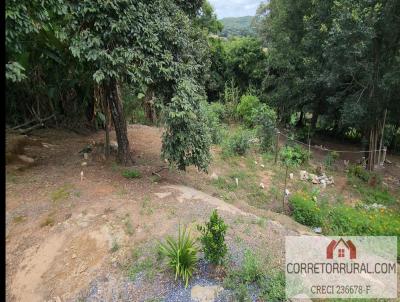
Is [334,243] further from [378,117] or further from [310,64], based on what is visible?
[310,64]

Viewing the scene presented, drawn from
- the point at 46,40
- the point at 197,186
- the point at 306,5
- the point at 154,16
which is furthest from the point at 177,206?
the point at 306,5

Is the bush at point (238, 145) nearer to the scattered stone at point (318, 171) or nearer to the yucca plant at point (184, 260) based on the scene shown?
the scattered stone at point (318, 171)

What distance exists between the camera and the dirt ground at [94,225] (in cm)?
354

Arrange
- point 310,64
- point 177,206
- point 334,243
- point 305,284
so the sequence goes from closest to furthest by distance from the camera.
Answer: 1. point 305,284
2. point 334,243
3. point 177,206
4. point 310,64

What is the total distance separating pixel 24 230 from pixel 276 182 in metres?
5.58

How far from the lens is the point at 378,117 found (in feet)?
31.8

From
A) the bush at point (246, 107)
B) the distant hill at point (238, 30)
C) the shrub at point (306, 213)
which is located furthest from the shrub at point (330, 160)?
the distant hill at point (238, 30)

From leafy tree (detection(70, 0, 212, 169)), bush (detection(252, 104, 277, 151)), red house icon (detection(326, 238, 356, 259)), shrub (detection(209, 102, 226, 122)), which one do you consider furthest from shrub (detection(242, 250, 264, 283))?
shrub (detection(209, 102, 226, 122))

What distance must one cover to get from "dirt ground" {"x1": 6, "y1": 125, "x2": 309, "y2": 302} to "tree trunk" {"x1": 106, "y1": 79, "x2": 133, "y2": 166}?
0.28 meters

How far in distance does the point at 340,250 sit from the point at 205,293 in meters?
2.08

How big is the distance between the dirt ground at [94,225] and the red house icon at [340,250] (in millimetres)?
608

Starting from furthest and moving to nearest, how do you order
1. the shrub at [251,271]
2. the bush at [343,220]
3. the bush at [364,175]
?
the bush at [364,175]
the bush at [343,220]
the shrub at [251,271]

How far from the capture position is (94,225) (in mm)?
4305

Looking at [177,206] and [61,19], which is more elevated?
[61,19]
